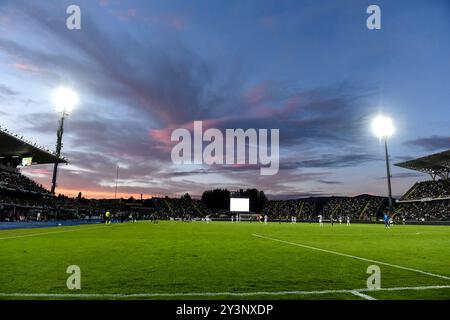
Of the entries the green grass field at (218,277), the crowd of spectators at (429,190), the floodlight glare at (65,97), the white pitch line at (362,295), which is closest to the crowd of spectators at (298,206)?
the crowd of spectators at (429,190)

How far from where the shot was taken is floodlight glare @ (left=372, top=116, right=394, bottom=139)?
47469mm

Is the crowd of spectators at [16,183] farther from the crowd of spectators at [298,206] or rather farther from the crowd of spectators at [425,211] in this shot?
the crowd of spectators at [425,211]

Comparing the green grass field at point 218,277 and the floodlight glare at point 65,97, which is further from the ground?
the floodlight glare at point 65,97

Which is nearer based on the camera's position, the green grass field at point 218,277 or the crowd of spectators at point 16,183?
the green grass field at point 218,277

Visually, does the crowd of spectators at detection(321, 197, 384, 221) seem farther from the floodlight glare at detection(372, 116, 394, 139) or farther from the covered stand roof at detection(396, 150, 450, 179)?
the floodlight glare at detection(372, 116, 394, 139)

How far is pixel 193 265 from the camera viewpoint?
26.5 feet

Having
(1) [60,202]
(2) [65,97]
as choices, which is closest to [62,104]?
(2) [65,97]

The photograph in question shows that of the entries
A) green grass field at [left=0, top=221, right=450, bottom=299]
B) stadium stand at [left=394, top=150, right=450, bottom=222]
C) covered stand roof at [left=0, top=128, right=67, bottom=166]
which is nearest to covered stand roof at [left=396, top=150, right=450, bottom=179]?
stadium stand at [left=394, top=150, right=450, bottom=222]

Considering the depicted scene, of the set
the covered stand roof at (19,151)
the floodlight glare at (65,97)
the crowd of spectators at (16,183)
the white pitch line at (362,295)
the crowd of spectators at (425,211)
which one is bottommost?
the white pitch line at (362,295)

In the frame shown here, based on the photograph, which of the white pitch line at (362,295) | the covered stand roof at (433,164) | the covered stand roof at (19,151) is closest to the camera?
the white pitch line at (362,295)

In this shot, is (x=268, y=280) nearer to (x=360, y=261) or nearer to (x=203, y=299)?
(x=203, y=299)

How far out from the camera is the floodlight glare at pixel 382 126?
47469 millimetres
